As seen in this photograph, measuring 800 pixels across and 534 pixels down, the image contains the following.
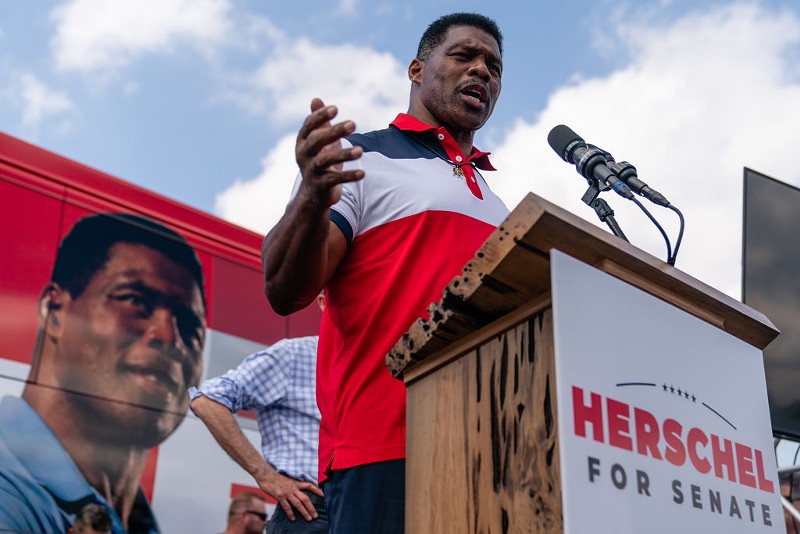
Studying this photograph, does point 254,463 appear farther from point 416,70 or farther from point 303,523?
point 416,70

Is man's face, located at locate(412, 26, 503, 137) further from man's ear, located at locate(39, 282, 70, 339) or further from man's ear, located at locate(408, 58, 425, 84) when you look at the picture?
man's ear, located at locate(39, 282, 70, 339)

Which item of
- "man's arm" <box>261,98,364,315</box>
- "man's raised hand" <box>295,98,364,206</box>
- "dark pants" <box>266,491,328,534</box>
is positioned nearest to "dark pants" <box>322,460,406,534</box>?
"man's arm" <box>261,98,364,315</box>

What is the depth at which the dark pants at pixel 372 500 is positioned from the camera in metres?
1.63

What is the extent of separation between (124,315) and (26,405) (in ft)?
2.39

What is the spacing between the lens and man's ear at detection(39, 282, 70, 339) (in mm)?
4641

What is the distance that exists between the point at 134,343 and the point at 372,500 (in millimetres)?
3587

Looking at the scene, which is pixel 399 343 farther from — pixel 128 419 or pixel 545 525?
pixel 128 419

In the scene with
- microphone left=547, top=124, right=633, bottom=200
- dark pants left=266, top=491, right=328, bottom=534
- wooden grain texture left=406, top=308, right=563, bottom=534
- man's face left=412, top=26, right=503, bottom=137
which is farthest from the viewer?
dark pants left=266, top=491, right=328, bottom=534

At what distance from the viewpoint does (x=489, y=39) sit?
2.45m

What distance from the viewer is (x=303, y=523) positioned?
3168 mm

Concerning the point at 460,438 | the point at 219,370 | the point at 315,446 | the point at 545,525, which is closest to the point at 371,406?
the point at 460,438

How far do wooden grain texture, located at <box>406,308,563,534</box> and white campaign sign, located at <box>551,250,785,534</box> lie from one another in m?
0.08

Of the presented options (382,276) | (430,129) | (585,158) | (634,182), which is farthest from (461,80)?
(382,276)

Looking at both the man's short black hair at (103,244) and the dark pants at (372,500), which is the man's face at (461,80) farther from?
the man's short black hair at (103,244)
